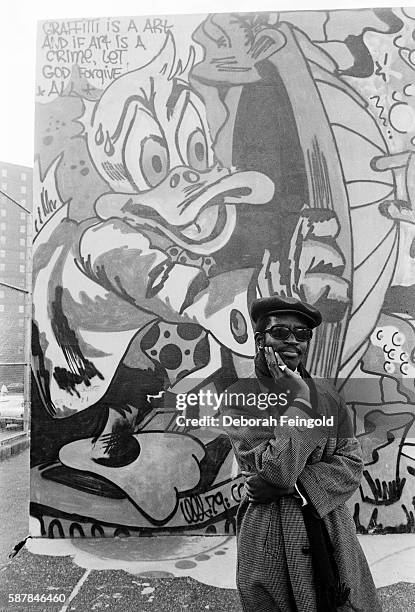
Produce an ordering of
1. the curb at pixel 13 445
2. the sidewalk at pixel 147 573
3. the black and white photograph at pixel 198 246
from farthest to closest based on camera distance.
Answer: the curb at pixel 13 445
the black and white photograph at pixel 198 246
the sidewalk at pixel 147 573

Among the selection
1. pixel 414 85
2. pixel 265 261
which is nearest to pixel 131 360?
pixel 265 261

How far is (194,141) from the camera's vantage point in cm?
432

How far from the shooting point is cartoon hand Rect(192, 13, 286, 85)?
4324mm

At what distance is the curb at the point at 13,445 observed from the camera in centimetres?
562

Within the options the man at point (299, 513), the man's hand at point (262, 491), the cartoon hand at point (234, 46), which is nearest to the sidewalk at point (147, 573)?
the man at point (299, 513)

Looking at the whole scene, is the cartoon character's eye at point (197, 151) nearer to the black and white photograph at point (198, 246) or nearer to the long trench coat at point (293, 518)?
the black and white photograph at point (198, 246)

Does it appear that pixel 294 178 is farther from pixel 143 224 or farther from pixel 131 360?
pixel 131 360

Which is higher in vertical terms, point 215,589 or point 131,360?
point 131,360

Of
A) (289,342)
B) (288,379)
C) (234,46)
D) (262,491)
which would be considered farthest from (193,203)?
(262,491)

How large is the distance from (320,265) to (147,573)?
8.16 feet

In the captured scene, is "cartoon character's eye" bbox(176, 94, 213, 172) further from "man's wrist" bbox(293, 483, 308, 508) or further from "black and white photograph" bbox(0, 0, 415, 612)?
"man's wrist" bbox(293, 483, 308, 508)

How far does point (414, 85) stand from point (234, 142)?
4.78 ft

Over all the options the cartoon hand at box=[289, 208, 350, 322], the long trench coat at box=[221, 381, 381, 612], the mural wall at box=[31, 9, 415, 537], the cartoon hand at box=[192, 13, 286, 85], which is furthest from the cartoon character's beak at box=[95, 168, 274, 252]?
the long trench coat at box=[221, 381, 381, 612]

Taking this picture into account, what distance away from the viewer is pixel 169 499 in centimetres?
420
